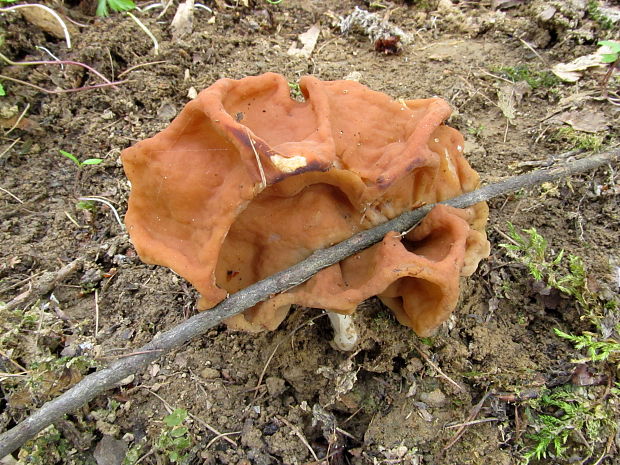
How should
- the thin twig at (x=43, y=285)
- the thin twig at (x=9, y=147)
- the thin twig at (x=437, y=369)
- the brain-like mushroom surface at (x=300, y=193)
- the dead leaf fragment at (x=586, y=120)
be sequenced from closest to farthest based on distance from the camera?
1. the brain-like mushroom surface at (x=300, y=193)
2. the thin twig at (x=437, y=369)
3. the thin twig at (x=43, y=285)
4. the dead leaf fragment at (x=586, y=120)
5. the thin twig at (x=9, y=147)

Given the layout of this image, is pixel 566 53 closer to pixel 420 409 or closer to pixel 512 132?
pixel 512 132

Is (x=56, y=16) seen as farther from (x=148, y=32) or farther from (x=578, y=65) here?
(x=578, y=65)

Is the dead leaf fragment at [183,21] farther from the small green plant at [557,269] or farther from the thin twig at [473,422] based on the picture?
the thin twig at [473,422]

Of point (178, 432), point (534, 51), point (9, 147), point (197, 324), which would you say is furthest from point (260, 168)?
point (534, 51)

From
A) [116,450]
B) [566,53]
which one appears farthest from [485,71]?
[116,450]

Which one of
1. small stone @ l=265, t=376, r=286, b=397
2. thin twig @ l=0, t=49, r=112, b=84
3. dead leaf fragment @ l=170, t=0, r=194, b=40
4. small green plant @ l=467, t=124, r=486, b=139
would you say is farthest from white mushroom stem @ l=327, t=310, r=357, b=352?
dead leaf fragment @ l=170, t=0, r=194, b=40

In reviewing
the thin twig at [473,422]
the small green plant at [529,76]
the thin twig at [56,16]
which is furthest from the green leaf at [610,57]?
the thin twig at [56,16]

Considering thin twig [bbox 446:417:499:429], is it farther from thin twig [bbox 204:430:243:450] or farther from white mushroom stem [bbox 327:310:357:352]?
thin twig [bbox 204:430:243:450]
